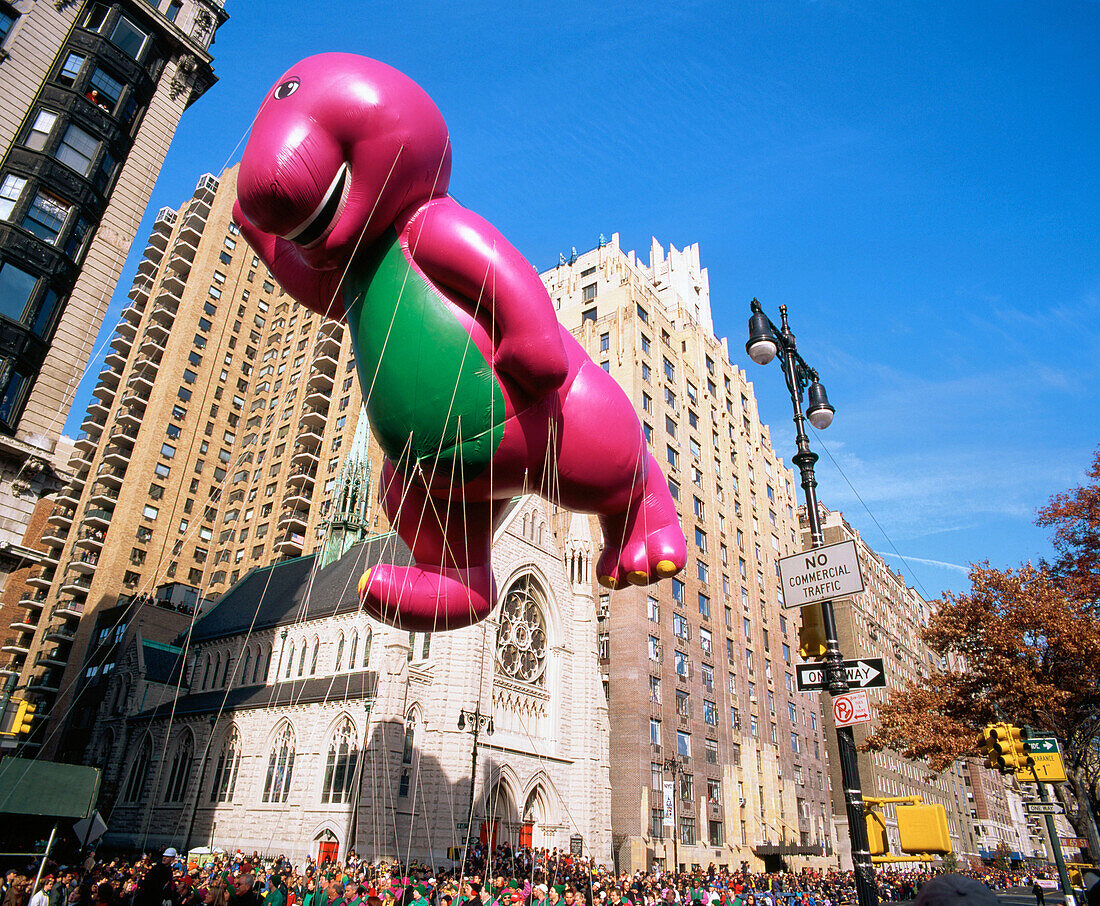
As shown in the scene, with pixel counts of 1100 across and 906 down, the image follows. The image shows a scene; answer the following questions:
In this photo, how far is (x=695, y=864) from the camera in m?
31.3

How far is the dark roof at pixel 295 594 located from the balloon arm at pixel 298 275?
22.3 metres

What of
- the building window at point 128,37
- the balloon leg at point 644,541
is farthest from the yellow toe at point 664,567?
the building window at point 128,37

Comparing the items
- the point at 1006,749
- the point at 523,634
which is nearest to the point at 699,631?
the point at 523,634

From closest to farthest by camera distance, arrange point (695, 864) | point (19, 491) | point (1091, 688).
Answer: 1. point (1091, 688)
2. point (19, 491)
3. point (695, 864)

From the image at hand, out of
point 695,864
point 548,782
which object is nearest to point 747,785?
point 695,864

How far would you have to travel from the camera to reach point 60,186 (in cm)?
2081

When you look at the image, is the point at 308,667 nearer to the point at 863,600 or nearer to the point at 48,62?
the point at 48,62

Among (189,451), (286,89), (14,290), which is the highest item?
(189,451)

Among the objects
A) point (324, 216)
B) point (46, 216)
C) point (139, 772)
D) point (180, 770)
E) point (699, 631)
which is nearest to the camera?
point (324, 216)

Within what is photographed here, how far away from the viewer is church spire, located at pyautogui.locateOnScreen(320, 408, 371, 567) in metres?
37.5

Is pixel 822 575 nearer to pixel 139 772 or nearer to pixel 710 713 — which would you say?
pixel 710 713

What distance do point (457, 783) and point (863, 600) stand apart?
53.5 meters

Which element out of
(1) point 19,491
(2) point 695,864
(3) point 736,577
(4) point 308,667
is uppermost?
(3) point 736,577

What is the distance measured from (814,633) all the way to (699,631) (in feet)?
103
